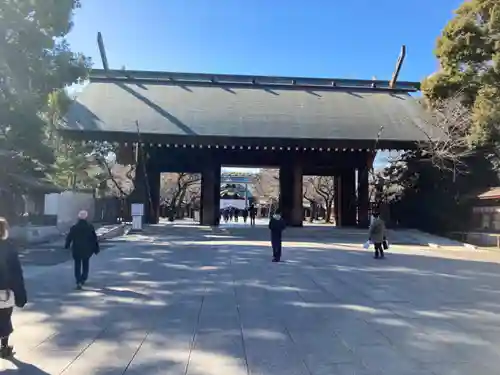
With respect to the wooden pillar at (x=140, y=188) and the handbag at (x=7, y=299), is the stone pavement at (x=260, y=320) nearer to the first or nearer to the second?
the handbag at (x=7, y=299)

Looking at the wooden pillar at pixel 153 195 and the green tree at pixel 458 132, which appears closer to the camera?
the green tree at pixel 458 132

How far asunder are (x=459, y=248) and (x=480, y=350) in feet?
49.7

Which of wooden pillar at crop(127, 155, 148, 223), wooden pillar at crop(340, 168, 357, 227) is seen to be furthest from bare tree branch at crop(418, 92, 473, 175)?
wooden pillar at crop(127, 155, 148, 223)

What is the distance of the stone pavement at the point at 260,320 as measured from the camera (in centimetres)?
442

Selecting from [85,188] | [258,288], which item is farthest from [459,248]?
[85,188]

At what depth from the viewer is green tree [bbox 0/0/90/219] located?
13.4 m

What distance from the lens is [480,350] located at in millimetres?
4891

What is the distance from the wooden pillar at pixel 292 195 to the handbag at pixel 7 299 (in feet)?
70.1

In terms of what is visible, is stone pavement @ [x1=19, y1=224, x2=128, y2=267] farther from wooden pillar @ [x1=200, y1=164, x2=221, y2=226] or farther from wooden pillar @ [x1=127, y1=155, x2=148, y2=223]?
wooden pillar @ [x1=200, y1=164, x2=221, y2=226]

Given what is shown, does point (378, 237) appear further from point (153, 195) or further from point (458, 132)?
point (153, 195)

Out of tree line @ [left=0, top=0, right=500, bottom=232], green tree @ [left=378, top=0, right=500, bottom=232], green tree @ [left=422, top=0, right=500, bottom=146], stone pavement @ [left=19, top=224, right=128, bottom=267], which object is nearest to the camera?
stone pavement @ [left=19, top=224, right=128, bottom=267]

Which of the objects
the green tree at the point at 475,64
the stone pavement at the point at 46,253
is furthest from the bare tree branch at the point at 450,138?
the stone pavement at the point at 46,253

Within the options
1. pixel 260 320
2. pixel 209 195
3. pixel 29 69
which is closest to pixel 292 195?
pixel 209 195

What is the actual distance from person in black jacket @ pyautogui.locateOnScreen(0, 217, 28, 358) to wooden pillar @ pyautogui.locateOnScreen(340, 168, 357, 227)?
24.9 metres
